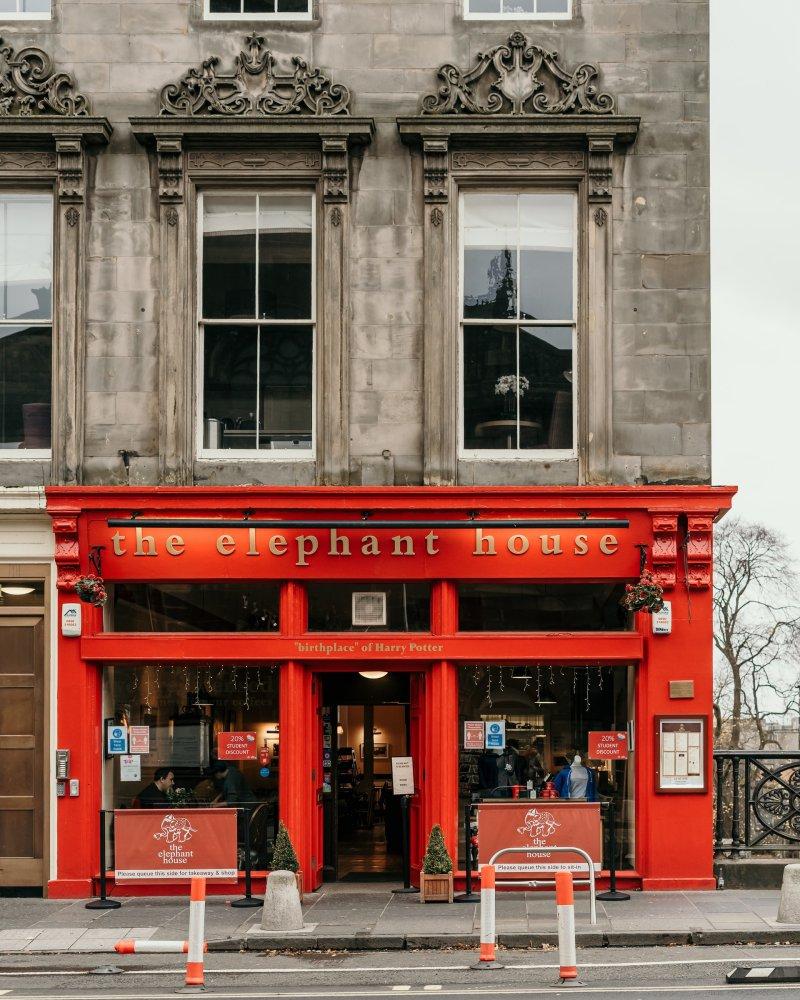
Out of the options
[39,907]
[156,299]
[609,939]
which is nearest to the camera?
[609,939]

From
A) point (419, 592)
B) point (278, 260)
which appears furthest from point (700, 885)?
point (278, 260)

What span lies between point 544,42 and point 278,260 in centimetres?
409

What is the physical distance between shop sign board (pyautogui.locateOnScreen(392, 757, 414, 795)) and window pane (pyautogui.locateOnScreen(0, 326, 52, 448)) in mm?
5595

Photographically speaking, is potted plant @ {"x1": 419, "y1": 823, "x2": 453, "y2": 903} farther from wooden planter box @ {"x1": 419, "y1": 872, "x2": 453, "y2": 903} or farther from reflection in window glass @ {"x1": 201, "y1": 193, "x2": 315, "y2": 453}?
reflection in window glass @ {"x1": 201, "y1": 193, "x2": 315, "y2": 453}

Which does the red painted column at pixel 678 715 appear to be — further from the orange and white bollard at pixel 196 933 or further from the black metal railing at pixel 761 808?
the orange and white bollard at pixel 196 933

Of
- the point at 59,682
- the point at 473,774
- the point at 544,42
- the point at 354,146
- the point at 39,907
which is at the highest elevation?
the point at 544,42

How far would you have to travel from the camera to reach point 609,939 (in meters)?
14.5

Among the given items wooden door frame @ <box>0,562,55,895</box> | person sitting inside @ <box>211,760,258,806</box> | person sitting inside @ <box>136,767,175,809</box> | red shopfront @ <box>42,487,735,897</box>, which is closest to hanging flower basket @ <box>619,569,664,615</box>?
red shopfront @ <box>42,487,735,897</box>

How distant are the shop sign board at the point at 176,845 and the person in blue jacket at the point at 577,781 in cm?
383

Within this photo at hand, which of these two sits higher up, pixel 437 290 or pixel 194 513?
pixel 437 290

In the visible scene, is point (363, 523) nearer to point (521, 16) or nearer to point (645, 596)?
point (645, 596)

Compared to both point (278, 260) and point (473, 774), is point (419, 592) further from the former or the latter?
point (278, 260)

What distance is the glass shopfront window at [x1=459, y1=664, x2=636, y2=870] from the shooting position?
1783cm

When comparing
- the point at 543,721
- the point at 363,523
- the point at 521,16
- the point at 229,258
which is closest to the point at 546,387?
the point at 363,523
